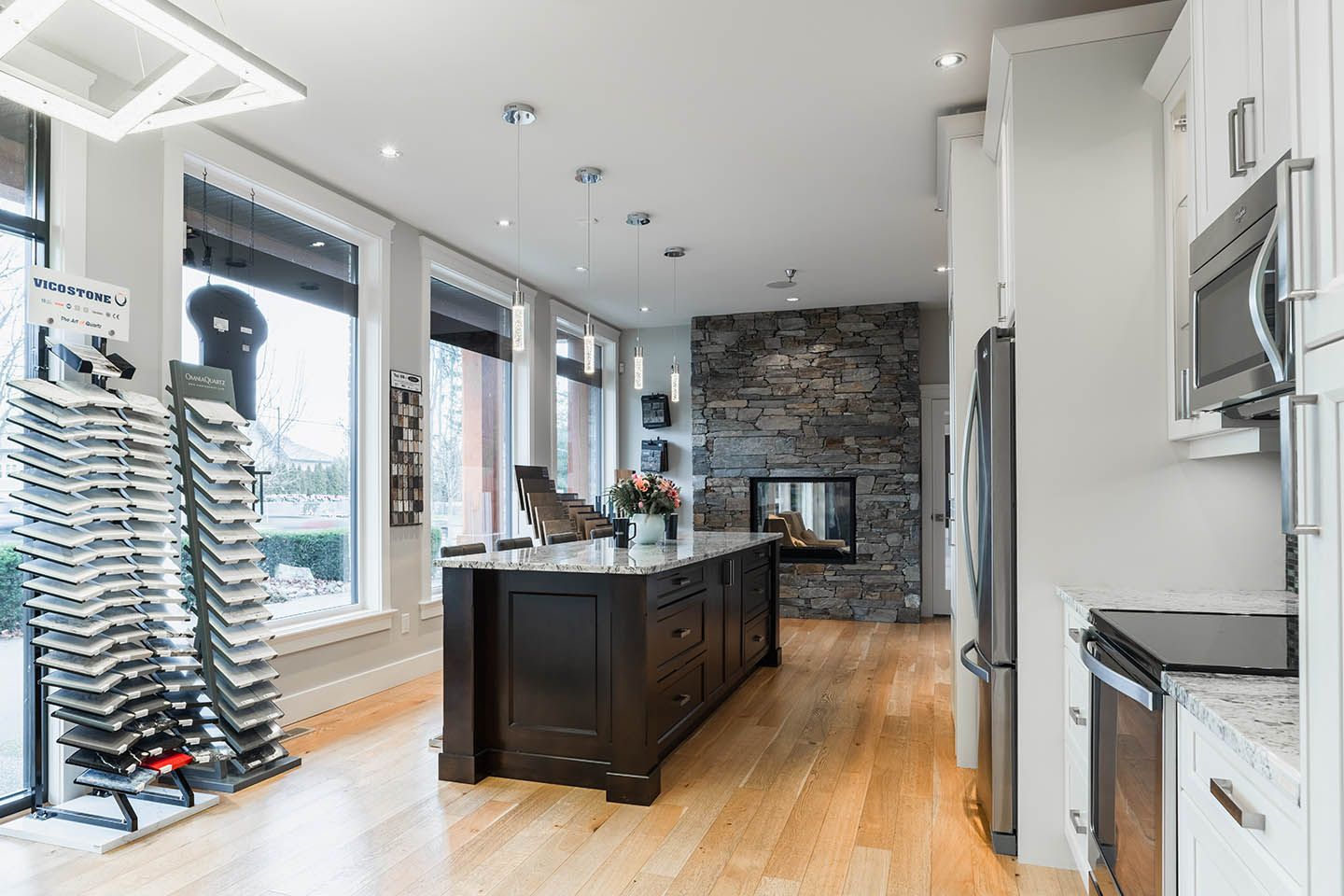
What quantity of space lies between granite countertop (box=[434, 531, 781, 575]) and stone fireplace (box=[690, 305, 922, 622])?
325 cm

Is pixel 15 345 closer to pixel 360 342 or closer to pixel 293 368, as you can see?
pixel 293 368

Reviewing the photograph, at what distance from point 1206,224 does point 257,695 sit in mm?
3597

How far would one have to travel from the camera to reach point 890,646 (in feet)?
20.5

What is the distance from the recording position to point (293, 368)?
4.43 meters

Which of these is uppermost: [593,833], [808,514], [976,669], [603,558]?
[603,558]

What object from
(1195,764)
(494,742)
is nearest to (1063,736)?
(1195,764)

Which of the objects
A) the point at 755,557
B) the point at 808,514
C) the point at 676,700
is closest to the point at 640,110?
the point at 676,700

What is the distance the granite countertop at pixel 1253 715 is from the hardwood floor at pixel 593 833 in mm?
1265

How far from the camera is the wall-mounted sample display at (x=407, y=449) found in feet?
16.5

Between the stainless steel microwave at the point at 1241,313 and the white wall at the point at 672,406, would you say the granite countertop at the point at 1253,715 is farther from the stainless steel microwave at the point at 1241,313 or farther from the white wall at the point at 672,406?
the white wall at the point at 672,406

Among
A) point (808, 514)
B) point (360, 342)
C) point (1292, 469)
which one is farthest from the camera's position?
point (808, 514)

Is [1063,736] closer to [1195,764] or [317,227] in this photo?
[1195,764]

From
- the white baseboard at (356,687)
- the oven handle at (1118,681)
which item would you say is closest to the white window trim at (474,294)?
the white baseboard at (356,687)

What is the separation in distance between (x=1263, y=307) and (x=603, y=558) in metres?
2.59
